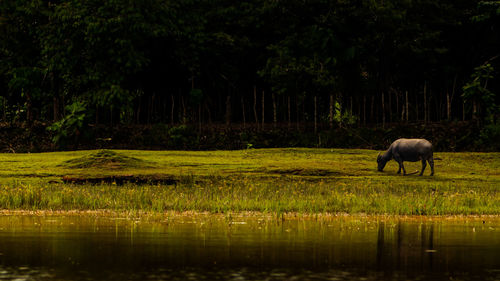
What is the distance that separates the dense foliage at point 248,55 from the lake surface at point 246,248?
23.6m

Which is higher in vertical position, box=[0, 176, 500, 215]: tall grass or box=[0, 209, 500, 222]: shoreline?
box=[0, 176, 500, 215]: tall grass

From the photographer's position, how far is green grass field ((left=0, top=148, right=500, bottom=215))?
2056 centimetres

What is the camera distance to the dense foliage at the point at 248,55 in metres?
41.5

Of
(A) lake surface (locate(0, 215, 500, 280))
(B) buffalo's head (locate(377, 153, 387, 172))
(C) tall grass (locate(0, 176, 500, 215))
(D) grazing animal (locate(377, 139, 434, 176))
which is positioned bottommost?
(A) lake surface (locate(0, 215, 500, 280))

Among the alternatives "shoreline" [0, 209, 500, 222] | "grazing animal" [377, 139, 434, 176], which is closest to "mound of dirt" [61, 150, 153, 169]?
"grazing animal" [377, 139, 434, 176]

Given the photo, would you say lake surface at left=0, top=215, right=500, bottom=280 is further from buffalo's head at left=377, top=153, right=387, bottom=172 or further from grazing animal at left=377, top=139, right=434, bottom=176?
buffalo's head at left=377, top=153, right=387, bottom=172

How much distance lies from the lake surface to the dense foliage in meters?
23.6

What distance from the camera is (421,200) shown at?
70.9ft

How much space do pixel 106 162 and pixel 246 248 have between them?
18.4 metres

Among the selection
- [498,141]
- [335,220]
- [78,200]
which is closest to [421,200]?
[335,220]

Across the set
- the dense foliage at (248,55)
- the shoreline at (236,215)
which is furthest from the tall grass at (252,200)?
the dense foliage at (248,55)

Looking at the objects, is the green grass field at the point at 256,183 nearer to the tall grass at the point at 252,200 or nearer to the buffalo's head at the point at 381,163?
the tall grass at the point at 252,200

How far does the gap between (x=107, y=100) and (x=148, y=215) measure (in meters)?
23.0

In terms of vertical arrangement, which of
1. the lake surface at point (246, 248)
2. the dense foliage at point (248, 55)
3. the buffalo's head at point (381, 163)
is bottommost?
the lake surface at point (246, 248)
